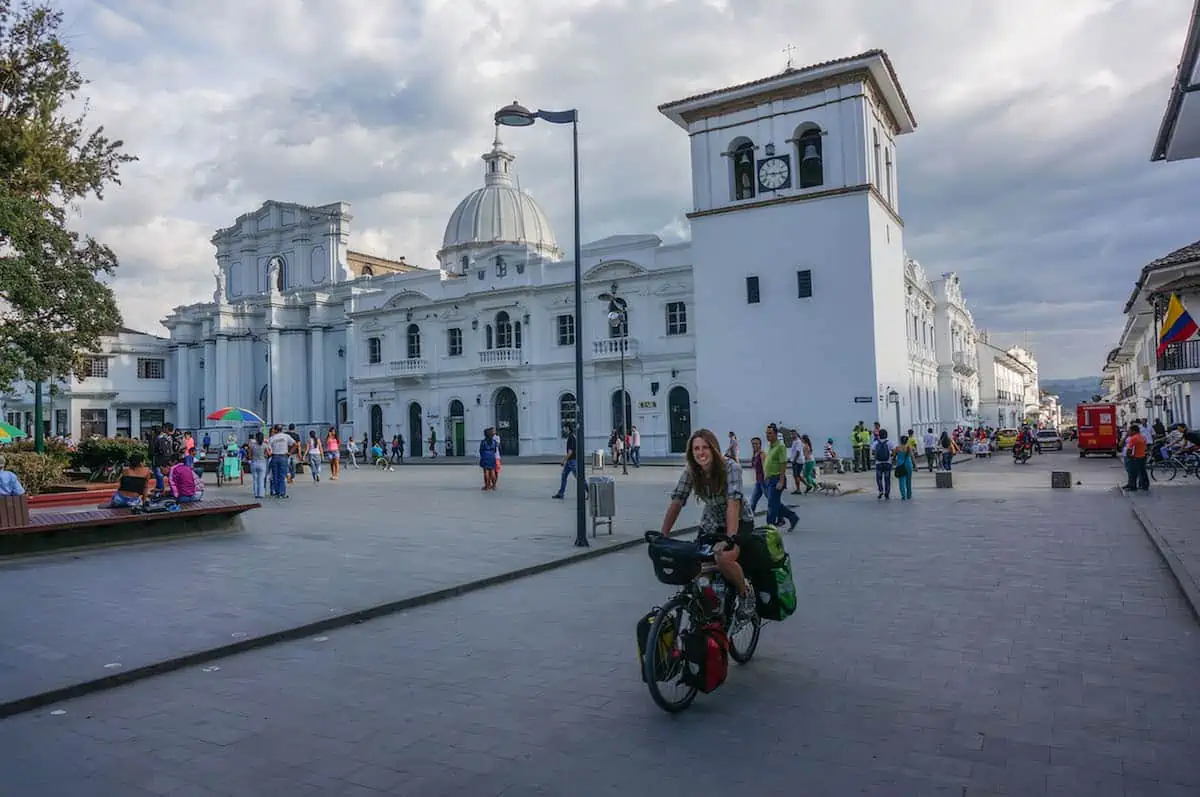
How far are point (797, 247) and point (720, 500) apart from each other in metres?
29.7

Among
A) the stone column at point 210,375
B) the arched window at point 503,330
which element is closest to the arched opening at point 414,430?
the arched window at point 503,330

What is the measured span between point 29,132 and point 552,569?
1422 cm

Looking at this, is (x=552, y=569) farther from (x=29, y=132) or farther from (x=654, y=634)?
(x=29, y=132)

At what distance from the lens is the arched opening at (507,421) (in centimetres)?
4594

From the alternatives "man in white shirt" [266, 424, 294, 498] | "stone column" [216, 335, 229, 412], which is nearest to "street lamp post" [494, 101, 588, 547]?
"man in white shirt" [266, 424, 294, 498]

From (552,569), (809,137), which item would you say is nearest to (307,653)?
(552,569)

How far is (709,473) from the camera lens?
224 inches

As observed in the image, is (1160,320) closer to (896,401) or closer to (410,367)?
(896,401)

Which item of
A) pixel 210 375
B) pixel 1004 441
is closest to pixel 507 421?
pixel 210 375

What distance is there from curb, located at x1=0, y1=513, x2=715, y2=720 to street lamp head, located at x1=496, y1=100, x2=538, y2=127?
612cm

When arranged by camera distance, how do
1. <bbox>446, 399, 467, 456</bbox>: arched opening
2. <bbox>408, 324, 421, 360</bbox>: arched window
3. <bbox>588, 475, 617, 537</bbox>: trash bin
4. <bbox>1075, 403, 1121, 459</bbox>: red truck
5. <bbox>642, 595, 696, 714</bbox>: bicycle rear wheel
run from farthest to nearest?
<bbox>408, 324, 421, 360</bbox>: arched window
<bbox>446, 399, 467, 456</bbox>: arched opening
<bbox>1075, 403, 1121, 459</bbox>: red truck
<bbox>588, 475, 617, 537</bbox>: trash bin
<bbox>642, 595, 696, 714</bbox>: bicycle rear wheel

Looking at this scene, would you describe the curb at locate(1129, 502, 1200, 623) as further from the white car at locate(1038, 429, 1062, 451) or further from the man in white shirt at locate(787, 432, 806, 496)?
the white car at locate(1038, 429, 1062, 451)

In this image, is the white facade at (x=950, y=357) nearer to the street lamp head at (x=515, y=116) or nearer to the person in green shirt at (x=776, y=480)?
the person in green shirt at (x=776, y=480)

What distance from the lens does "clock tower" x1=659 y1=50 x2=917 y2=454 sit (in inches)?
1297
